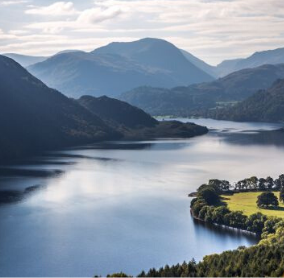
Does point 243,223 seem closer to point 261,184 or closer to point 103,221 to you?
point 103,221

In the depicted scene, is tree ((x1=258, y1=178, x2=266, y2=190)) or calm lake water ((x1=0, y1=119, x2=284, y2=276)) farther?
tree ((x1=258, y1=178, x2=266, y2=190))

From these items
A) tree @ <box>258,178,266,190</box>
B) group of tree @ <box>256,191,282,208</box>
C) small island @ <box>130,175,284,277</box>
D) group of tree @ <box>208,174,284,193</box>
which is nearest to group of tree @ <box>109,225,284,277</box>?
small island @ <box>130,175,284,277</box>

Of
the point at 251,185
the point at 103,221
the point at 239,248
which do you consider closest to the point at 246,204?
the point at 251,185

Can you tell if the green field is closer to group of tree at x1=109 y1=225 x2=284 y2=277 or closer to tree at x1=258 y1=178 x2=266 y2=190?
tree at x1=258 y1=178 x2=266 y2=190

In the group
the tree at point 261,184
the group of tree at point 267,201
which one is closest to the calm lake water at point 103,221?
the group of tree at point 267,201

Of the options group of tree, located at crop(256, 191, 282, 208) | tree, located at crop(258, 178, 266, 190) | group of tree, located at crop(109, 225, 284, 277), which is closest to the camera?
group of tree, located at crop(109, 225, 284, 277)
